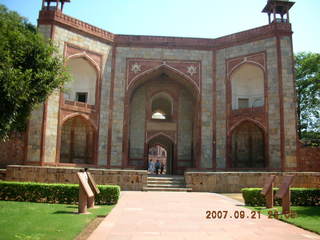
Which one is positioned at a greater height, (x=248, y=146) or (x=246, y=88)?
(x=246, y=88)

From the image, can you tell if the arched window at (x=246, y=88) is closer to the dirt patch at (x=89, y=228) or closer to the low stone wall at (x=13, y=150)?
the low stone wall at (x=13, y=150)

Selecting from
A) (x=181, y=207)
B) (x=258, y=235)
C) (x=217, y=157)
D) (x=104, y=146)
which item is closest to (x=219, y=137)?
(x=217, y=157)

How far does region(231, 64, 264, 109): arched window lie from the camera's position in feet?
65.4

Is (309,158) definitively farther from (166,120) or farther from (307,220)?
(307,220)

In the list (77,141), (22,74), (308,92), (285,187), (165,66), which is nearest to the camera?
(285,187)

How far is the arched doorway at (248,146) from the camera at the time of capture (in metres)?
19.7

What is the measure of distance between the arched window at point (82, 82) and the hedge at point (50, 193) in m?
10.5

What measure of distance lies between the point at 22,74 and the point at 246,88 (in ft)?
47.5

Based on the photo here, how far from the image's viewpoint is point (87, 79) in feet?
65.1

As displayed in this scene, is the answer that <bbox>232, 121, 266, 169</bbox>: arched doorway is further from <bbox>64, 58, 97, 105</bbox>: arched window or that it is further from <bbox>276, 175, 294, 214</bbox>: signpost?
<bbox>276, 175, 294, 214</bbox>: signpost

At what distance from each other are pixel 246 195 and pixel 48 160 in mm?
11040

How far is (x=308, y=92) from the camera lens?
80.6ft

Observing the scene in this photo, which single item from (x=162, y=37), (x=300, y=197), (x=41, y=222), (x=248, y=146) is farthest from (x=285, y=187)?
(x=162, y=37)

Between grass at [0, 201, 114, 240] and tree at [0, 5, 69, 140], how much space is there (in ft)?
9.84
